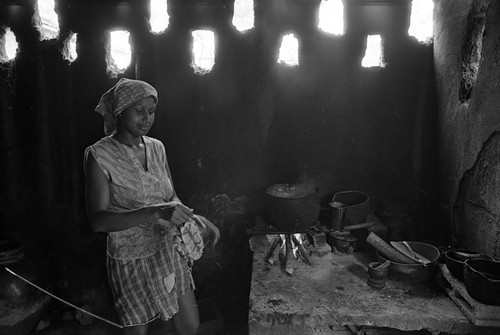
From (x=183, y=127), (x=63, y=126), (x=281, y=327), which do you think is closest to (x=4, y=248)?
(x=63, y=126)

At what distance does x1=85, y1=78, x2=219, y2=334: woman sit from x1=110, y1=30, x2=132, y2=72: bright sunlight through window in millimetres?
2568

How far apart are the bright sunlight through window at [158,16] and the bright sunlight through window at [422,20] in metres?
3.37

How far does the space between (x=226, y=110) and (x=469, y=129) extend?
121 inches

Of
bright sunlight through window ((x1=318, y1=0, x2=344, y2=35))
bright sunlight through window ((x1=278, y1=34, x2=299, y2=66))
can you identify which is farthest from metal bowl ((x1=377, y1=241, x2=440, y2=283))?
bright sunlight through window ((x1=318, y1=0, x2=344, y2=35))

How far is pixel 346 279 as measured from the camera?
377 centimetres

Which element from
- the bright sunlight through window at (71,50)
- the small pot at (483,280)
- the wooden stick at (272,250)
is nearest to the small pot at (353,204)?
the wooden stick at (272,250)

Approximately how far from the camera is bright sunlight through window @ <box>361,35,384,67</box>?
197 inches

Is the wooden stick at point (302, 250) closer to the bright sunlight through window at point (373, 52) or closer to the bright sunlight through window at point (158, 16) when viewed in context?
the bright sunlight through window at point (373, 52)

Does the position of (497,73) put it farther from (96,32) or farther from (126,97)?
(96,32)

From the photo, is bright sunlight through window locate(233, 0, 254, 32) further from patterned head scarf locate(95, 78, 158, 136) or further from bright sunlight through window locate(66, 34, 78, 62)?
patterned head scarf locate(95, 78, 158, 136)

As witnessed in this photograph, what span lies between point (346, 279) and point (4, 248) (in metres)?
4.39

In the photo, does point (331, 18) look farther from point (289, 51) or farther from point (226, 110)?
point (226, 110)

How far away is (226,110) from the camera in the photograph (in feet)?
17.2

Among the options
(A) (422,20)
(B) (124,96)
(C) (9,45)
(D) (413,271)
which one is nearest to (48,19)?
(C) (9,45)
